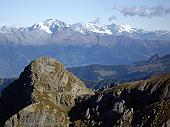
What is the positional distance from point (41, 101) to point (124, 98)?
127 ft

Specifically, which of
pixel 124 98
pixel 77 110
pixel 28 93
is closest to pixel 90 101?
pixel 77 110

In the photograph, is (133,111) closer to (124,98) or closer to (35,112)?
(124,98)

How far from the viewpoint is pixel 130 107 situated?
520 ft

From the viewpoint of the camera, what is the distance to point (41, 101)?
182 metres

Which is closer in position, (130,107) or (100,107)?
(130,107)

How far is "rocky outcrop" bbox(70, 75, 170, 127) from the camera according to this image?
14338 cm

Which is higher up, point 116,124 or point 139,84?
point 139,84

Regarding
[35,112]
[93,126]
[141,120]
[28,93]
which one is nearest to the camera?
[141,120]

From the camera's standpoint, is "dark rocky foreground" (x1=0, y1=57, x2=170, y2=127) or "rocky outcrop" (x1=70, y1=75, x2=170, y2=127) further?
"dark rocky foreground" (x1=0, y1=57, x2=170, y2=127)

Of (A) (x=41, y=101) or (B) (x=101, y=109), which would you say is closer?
(B) (x=101, y=109)

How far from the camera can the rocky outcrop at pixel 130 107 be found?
470ft

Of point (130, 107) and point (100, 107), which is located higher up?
point (130, 107)

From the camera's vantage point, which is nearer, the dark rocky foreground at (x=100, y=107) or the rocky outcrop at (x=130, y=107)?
the rocky outcrop at (x=130, y=107)

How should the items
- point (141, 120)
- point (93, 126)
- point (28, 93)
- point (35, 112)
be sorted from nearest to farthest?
point (141, 120) → point (93, 126) → point (35, 112) → point (28, 93)
